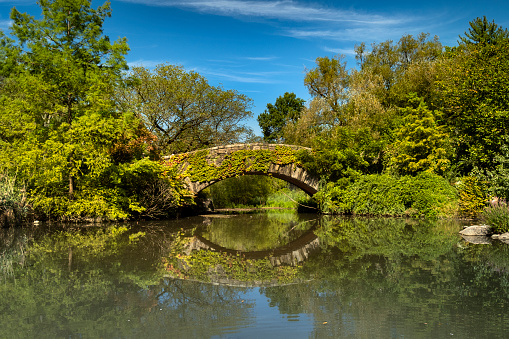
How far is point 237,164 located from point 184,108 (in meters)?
9.17

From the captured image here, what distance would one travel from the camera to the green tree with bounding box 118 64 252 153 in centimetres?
2514

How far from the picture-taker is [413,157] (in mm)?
17969

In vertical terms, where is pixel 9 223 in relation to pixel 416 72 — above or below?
below

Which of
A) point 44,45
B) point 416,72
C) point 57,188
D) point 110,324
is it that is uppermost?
point 416,72

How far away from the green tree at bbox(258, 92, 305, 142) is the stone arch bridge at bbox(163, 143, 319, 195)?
24.8 metres

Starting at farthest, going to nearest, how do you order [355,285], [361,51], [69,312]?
[361,51]
[355,285]
[69,312]

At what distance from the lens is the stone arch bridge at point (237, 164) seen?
1802 cm

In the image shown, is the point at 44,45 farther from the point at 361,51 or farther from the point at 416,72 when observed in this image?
the point at 361,51

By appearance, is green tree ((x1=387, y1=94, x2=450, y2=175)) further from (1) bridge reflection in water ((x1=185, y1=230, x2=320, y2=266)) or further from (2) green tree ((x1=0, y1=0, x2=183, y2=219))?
(2) green tree ((x1=0, y1=0, x2=183, y2=219))

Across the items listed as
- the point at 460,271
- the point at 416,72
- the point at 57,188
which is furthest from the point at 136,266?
the point at 416,72

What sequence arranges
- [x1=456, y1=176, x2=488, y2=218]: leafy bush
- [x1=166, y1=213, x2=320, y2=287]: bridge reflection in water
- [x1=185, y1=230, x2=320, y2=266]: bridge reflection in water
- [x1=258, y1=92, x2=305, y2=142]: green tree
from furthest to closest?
[x1=258, y1=92, x2=305, y2=142]: green tree < [x1=456, y1=176, x2=488, y2=218]: leafy bush < [x1=185, y1=230, x2=320, y2=266]: bridge reflection in water < [x1=166, y1=213, x2=320, y2=287]: bridge reflection in water

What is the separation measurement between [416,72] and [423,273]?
78.2 ft

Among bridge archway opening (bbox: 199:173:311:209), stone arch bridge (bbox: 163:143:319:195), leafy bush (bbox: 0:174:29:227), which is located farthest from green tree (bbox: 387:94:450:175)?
leafy bush (bbox: 0:174:29:227)

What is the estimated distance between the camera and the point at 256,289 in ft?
17.7
